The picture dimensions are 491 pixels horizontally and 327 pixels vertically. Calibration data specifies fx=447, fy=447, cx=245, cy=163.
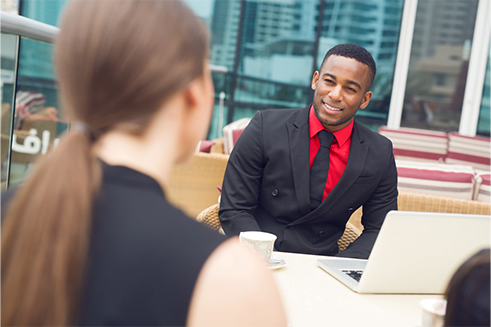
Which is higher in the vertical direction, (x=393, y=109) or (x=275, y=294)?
(x=393, y=109)

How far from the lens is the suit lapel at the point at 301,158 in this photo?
1641mm

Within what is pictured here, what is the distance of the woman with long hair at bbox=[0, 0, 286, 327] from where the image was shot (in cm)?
44

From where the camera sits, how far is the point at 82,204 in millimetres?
452

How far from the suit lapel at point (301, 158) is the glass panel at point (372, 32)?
175 inches

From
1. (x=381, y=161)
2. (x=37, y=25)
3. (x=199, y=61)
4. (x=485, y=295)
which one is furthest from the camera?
(x=37, y=25)

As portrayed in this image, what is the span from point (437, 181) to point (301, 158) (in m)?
1.13

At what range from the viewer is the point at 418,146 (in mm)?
4945

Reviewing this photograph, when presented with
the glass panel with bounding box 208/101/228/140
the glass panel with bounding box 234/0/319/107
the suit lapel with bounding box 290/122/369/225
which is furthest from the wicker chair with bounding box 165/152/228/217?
the glass panel with bounding box 234/0/319/107

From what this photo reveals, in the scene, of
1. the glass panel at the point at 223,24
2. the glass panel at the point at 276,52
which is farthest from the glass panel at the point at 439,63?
the glass panel at the point at 223,24

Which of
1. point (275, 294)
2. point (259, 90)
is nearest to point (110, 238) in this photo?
point (275, 294)

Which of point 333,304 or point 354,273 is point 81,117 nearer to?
point 333,304

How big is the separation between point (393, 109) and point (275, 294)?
593 centimetres

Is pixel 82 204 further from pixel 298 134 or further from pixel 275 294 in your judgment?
pixel 298 134

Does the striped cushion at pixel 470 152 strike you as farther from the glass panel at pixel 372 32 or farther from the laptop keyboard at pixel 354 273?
the laptop keyboard at pixel 354 273
